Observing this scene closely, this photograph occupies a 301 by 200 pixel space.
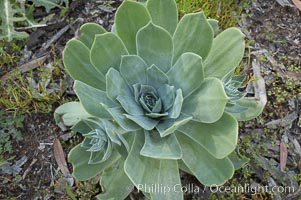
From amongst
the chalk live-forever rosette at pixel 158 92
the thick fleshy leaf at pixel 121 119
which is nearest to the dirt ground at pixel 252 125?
the chalk live-forever rosette at pixel 158 92

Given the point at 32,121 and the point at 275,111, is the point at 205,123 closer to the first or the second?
the point at 275,111

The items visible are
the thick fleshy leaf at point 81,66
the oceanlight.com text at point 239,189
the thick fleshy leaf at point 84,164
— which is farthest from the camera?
the oceanlight.com text at point 239,189

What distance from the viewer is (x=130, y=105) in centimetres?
154

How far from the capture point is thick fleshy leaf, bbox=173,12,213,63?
4.93 feet

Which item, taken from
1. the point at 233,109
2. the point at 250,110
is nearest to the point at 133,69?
the point at 233,109

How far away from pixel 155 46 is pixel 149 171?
18.1 inches

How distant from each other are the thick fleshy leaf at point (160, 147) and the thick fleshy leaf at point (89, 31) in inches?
17.3

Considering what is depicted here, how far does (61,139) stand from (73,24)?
705 millimetres

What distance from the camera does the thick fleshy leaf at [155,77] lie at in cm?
153

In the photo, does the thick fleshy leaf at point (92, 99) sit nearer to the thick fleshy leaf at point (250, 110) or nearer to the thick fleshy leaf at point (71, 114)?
the thick fleshy leaf at point (71, 114)

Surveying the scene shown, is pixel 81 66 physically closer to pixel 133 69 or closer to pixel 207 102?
pixel 133 69

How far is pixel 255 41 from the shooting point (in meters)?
2.42

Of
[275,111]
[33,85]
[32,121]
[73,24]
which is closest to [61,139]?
[32,121]

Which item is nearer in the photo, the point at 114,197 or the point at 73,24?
the point at 114,197
